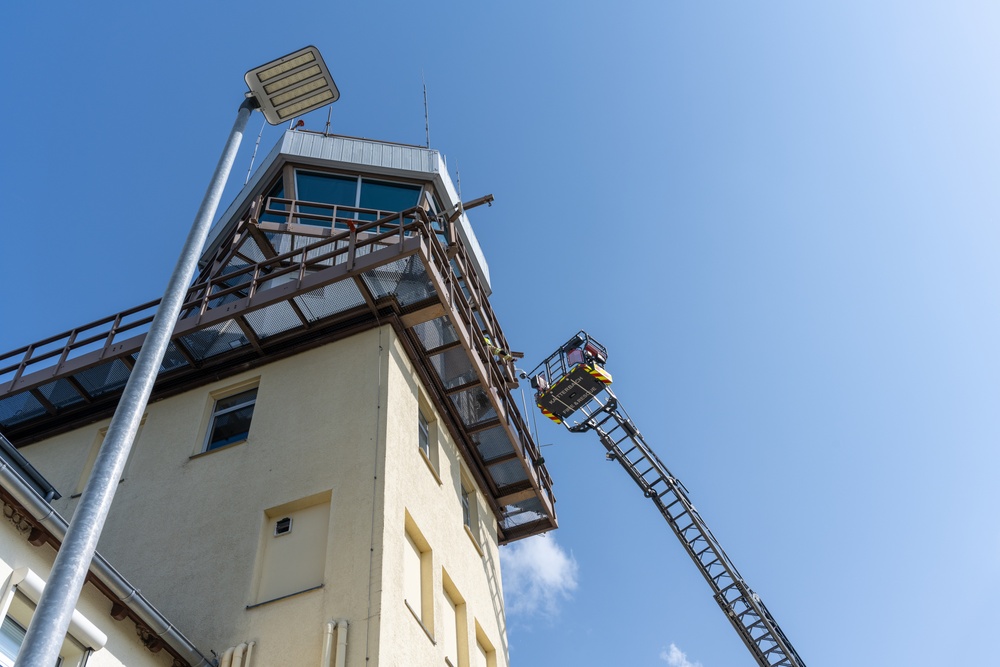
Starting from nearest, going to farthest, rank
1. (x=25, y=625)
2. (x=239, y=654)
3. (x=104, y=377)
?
(x=25, y=625) → (x=239, y=654) → (x=104, y=377)

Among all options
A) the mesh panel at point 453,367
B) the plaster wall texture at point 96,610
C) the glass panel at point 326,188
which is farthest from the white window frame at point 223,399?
the glass panel at point 326,188

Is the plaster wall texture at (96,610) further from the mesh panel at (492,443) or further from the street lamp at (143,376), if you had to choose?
the mesh panel at (492,443)

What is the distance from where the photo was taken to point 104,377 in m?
17.7

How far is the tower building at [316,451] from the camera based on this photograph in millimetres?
12547

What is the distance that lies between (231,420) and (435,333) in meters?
4.18

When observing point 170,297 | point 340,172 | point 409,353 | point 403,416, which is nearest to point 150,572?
point 403,416

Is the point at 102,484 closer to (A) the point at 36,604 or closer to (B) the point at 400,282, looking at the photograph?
(A) the point at 36,604

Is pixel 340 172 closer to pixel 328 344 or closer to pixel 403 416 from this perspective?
pixel 328 344

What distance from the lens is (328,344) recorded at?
1655cm

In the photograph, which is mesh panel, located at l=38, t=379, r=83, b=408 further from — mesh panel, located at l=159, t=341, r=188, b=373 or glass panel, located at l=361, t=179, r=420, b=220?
glass panel, located at l=361, t=179, r=420, b=220

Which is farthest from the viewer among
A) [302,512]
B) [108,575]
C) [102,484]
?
[302,512]

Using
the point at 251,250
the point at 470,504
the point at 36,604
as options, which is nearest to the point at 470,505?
the point at 470,504

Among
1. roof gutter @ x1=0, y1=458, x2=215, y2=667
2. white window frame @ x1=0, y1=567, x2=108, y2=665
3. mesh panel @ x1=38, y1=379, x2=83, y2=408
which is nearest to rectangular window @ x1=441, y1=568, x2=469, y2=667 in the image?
roof gutter @ x1=0, y1=458, x2=215, y2=667

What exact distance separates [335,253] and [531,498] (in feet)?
24.4
